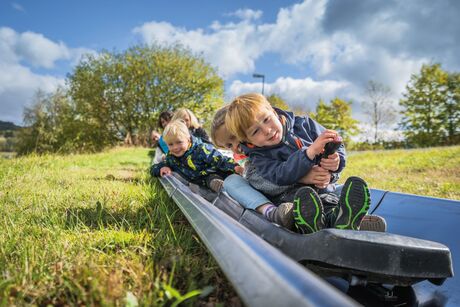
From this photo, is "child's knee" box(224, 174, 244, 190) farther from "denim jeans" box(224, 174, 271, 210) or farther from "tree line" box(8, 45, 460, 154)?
"tree line" box(8, 45, 460, 154)

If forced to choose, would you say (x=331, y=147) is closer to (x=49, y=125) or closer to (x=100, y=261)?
(x=100, y=261)

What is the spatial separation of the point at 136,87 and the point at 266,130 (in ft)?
58.8

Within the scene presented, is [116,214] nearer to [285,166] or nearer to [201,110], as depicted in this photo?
[285,166]

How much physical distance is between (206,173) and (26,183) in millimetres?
1957

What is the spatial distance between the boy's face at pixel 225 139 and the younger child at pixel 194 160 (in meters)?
0.79

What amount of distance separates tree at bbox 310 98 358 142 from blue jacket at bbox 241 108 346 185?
2709 cm

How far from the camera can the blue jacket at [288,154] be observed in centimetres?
209

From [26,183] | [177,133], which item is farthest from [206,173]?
[26,183]

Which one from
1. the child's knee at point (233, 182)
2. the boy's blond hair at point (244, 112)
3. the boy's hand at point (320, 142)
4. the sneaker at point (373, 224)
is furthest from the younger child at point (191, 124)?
the sneaker at point (373, 224)

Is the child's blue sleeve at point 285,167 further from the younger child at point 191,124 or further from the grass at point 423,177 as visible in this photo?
the grass at point 423,177

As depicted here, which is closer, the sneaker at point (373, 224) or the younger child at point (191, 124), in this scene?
the sneaker at point (373, 224)

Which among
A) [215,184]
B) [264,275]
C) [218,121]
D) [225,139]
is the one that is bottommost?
[215,184]

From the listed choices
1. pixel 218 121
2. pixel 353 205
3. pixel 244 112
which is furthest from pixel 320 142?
pixel 218 121

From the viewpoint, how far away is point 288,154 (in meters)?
2.37
